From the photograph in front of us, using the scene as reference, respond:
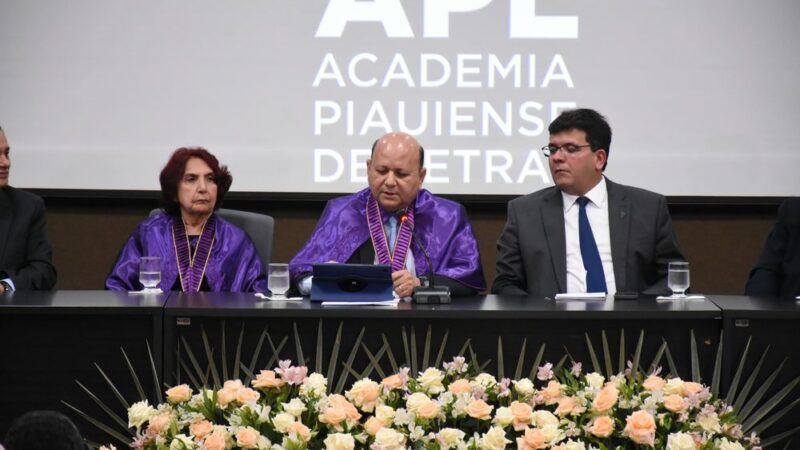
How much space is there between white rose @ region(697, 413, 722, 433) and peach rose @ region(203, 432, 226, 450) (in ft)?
2.03

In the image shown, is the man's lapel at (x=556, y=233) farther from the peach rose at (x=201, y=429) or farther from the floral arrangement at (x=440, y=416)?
the peach rose at (x=201, y=429)

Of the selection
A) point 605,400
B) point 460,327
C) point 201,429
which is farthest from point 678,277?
point 201,429

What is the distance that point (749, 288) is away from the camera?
3.94 metres

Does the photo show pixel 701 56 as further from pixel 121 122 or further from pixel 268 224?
pixel 121 122

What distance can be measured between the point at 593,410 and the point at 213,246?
2823 millimetres

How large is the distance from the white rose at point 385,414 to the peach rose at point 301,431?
9 centimetres

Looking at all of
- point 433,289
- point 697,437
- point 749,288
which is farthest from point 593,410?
point 749,288

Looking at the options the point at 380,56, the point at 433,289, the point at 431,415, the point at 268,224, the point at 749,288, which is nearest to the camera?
the point at 431,415

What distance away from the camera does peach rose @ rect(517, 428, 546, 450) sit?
4.13 feet

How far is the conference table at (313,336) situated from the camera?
2.92m

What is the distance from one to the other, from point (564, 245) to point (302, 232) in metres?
1.88

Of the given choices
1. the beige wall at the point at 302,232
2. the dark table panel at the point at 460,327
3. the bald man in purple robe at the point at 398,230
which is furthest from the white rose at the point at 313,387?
the beige wall at the point at 302,232

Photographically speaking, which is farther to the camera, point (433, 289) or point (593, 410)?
point (433, 289)

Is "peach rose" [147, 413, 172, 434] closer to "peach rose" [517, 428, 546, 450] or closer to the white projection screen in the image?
"peach rose" [517, 428, 546, 450]
